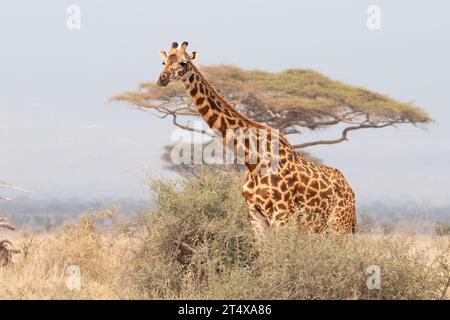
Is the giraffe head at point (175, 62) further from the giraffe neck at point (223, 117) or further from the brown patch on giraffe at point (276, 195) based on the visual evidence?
the brown patch on giraffe at point (276, 195)

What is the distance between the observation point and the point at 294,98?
79.3ft

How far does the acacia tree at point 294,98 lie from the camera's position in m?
24.6

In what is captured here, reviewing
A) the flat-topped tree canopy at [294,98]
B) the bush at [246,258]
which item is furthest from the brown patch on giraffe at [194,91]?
the flat-topped tree canopy at [294,98]

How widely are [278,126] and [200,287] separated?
55.3ft

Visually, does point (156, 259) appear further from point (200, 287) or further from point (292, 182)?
point (292, 182)

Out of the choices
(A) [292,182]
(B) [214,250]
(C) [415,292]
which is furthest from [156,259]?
(C) [415,292]

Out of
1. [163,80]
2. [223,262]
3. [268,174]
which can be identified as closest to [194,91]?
[163,80]

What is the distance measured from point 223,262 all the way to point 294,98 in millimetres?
15962

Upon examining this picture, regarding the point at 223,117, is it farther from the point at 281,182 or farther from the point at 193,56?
the point at 281,182

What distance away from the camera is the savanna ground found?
7.62 metres

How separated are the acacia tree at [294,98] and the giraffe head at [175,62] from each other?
16.0m

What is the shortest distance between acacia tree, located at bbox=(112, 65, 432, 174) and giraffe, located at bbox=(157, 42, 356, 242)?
15.7 meters

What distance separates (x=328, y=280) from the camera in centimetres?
766

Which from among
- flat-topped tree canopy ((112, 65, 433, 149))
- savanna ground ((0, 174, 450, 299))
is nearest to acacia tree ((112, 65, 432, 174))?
flat-topped tree canopy ((112, 65, 433, 149))
